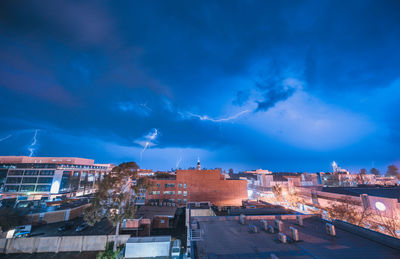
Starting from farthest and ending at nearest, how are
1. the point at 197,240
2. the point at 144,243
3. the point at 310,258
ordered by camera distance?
the point at 144,243 < the point at 197,240 < the point at 310,258

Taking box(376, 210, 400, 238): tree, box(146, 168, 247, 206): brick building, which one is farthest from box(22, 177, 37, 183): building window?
box(376, 210, 400, 238): tree

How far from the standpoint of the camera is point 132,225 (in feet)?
85.0

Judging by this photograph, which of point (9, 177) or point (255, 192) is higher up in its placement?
point (9, 177)

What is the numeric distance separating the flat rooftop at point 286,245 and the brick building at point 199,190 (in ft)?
123

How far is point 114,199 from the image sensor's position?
21.1m

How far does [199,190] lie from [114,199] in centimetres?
3187

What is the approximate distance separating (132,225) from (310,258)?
88.0ft

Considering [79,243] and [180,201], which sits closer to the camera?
[79,243]

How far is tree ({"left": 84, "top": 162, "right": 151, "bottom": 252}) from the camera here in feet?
66.6

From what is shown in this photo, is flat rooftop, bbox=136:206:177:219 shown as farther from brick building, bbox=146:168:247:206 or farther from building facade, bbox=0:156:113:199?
building facade, bbox=0:156:113:199

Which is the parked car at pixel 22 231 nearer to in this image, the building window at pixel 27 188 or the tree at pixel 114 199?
the tree at pixel 114 199

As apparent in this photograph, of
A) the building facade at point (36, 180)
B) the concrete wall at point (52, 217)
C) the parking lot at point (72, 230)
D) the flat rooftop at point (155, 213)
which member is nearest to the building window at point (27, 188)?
the building facade at point (36, 180)

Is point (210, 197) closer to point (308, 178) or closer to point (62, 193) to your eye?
point (308, 178)

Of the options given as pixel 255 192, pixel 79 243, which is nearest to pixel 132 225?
pixel 79 243
